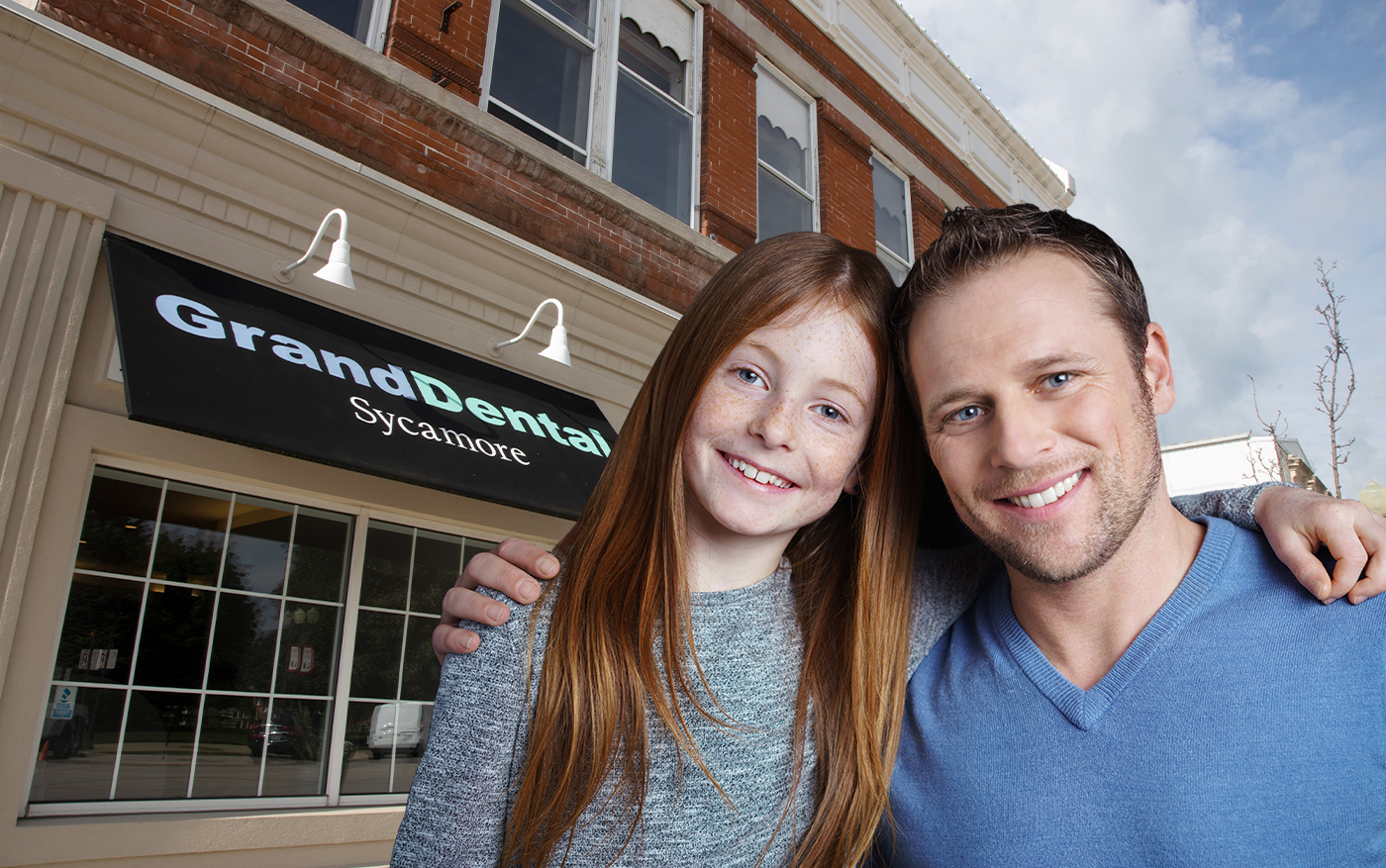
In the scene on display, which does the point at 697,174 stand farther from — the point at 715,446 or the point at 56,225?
the point at 715,446

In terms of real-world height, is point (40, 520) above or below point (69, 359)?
below

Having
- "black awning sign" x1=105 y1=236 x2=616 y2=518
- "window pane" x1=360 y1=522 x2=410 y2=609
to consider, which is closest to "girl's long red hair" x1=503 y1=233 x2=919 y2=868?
"black awning sign" x1=105 y1=236 x2=616 y2=518

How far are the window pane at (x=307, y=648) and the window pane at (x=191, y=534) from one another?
1.53 ft

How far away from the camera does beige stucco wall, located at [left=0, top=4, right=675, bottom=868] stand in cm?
341

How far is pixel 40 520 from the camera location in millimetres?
3482

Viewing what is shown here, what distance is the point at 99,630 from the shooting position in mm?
3736

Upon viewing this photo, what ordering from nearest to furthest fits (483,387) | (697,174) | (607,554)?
(607,554), (483,387), (697,174)

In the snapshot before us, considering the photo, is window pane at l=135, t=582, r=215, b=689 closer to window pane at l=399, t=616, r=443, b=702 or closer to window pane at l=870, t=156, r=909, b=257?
window pane at l=399, t=616, r=443, b=702

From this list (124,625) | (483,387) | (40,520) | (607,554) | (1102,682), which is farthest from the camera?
(483,387)

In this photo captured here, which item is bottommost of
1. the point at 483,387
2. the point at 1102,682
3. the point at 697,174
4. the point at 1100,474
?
the point at 1102,682

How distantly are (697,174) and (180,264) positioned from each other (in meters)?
4.41

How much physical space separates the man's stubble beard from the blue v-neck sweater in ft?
0.51

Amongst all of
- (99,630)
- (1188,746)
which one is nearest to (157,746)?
(99,630)

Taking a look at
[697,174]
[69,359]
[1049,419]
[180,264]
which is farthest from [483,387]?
[1049,419]
